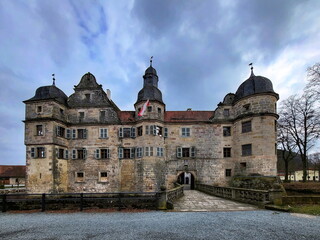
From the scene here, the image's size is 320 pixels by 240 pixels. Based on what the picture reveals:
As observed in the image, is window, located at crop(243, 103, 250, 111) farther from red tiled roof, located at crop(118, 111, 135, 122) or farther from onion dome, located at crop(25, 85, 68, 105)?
onion dome, located at crop(25, 85, 68, 105)

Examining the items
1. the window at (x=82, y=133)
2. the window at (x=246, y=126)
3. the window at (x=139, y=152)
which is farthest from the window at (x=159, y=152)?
the window at (x=246, y=126)

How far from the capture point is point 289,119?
26.2m

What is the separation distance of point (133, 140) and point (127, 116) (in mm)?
3297

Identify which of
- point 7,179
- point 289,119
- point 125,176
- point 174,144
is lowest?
point 7,179

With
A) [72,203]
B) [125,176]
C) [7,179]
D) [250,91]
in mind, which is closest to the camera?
[72,203]

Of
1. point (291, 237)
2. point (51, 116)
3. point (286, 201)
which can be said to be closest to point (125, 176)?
point (51, 116)

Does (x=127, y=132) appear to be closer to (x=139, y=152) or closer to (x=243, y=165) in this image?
(x=139, y=152)

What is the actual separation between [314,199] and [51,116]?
77.9ft

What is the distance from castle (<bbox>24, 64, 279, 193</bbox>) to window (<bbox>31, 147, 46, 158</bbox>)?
3.6 inches

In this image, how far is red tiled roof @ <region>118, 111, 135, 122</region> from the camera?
2354cm

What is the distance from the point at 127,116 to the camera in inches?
952

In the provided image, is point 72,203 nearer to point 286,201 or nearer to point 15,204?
point 15,204

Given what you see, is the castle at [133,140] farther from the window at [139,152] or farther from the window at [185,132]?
the window at [185,132]

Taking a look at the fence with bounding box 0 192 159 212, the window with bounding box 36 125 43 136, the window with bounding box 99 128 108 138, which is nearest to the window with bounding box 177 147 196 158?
the window with bounding box 99 128 108 138
